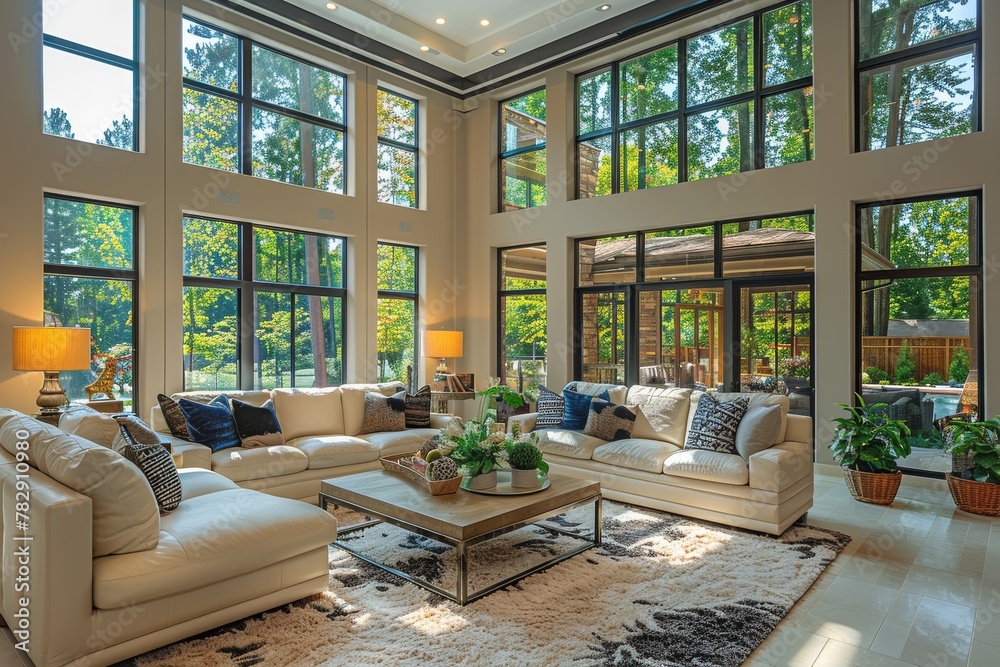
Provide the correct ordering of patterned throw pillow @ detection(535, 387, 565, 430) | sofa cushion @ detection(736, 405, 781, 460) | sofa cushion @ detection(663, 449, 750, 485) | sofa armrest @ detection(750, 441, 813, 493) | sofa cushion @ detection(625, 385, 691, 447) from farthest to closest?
1. patterned throw pillow @ detection(535, 387, 565, 430)
2. sofa cushion @ detection(625, 385, 691, 447)
3. sofa cushion @ detection(736, 405, 781, 460)
4. sofa cushion @ detection(663, 449, 750, 485)
5. sofa armrest @ detection(750, 441, 813, 493)

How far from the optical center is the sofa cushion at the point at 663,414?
5133 millimetres

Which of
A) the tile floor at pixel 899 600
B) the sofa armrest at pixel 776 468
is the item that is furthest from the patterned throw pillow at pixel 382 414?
the tile floor at pixel 899 600

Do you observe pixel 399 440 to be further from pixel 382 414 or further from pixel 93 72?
pixel 93 72

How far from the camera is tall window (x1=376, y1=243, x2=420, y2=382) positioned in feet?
25.4

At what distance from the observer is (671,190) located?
6.69 m

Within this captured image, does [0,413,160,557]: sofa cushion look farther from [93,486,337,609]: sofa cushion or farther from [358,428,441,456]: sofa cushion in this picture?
[358,428,441,456]: sofa cushion

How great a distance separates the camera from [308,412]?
550 cm

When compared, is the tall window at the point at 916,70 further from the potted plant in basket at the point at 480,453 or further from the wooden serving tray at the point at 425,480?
the wooden serving tray at the point at 425,480

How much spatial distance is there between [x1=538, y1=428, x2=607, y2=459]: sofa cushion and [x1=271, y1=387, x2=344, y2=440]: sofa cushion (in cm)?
189

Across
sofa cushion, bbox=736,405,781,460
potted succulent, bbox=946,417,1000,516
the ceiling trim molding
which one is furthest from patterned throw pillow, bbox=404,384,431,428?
potted succulent, bbox=946,417,1000,516

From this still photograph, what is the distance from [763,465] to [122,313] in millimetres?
5499

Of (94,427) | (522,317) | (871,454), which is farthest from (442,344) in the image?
(871,454)

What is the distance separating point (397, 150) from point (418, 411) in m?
3.71

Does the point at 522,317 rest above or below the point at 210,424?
above
